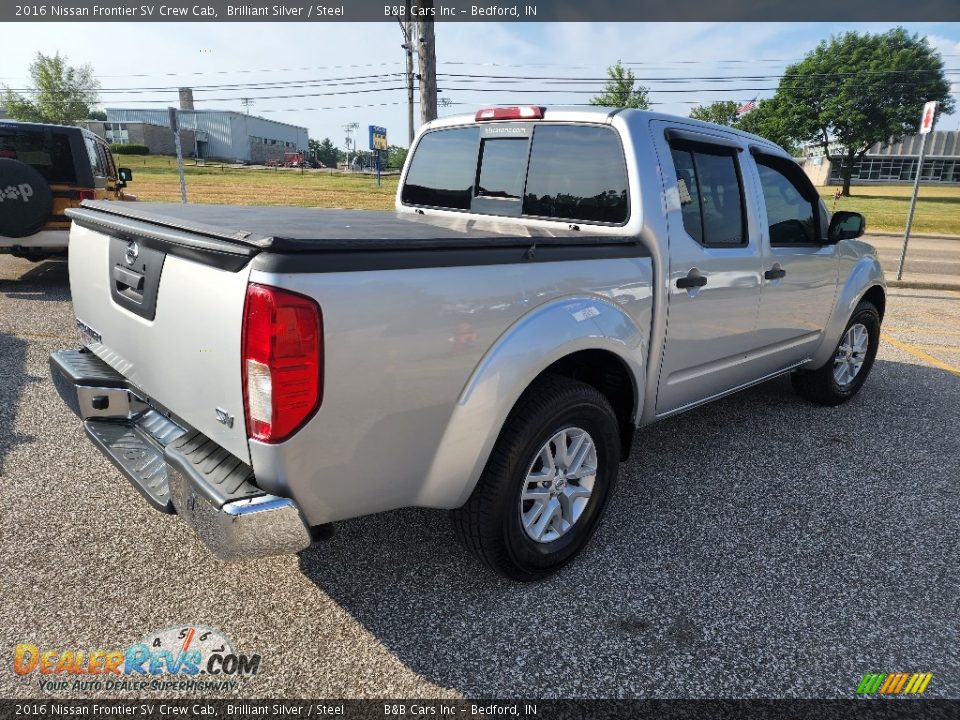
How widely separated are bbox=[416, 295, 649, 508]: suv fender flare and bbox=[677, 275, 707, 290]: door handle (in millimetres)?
733

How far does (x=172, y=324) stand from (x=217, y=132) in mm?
115552

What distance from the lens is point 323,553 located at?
2816mm

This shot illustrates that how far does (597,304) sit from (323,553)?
64.5 inches

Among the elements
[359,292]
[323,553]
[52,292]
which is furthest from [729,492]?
[52,292]

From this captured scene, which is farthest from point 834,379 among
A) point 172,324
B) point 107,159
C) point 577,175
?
point 107,159

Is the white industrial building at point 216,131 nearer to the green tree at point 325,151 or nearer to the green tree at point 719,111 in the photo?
the green tree at point 325,151

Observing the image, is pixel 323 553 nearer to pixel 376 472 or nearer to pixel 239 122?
pixel 376 472

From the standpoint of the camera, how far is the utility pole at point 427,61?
390 inches

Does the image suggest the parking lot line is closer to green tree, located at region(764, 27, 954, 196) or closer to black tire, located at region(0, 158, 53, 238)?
black tire, located at region(0, 158, 53, 238)

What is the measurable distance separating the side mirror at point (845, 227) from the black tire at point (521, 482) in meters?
2.52

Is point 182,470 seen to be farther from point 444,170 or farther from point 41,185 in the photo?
point 41,185

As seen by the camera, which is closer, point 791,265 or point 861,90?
point 791,265

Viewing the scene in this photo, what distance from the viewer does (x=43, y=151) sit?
7.84 m

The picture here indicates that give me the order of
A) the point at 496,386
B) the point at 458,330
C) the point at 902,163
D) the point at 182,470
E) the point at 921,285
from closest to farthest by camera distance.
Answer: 1. the point at 182,470
2. the point at 458,330
3. the point at 496,386
4. the point at 921,285
5. the point at 902,163
